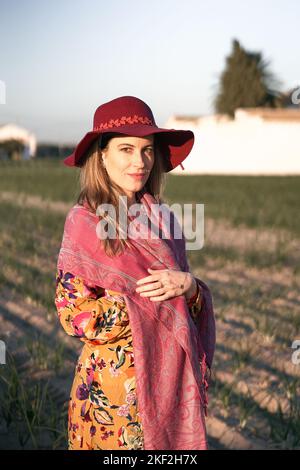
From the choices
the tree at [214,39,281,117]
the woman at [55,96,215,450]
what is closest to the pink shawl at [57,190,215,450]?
the woman at [55,96,215,450]

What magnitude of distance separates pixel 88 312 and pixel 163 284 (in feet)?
0.78

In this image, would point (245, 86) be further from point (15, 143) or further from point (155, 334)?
point (155, 334)

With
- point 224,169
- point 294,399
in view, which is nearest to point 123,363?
point 294,399

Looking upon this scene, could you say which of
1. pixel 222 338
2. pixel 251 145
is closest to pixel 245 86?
pixel 251 145

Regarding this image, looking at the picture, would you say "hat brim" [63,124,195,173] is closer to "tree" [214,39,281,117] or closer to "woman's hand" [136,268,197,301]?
"woman's hand" [136,268,197,301]

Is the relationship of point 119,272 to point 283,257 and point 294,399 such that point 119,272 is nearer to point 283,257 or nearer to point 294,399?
point 294,399

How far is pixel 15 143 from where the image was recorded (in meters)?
54.9

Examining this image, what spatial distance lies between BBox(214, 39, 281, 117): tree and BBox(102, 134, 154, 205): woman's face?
51258 mm

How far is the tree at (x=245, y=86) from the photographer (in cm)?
5306

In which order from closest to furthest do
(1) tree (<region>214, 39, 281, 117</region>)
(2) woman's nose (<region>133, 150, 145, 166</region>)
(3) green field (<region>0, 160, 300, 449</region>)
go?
1. (2) woman's nose (<region>133, 150, 145, 166</region>)
2. (3) green field (<region>0, 160, 300, 449</region>)
3. (1) tree (<region>214, 39, 281, 117</region>)

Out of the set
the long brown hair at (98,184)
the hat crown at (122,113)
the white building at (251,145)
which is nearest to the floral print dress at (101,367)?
the long brown hair at (98,184)

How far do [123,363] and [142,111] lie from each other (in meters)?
0.81

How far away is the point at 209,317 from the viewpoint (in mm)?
2021

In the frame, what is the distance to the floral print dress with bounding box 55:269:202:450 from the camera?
1753 mm
